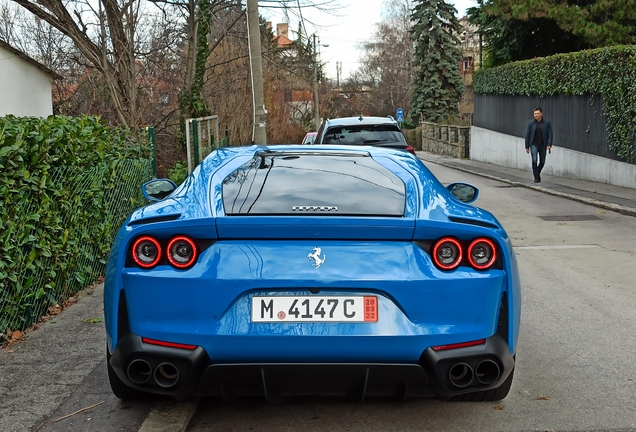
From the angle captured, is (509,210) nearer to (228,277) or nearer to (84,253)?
(84,253)

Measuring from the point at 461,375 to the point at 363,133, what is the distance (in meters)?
11.4

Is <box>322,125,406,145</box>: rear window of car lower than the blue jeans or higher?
higher

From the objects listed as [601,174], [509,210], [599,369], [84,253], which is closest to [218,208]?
[599,369]

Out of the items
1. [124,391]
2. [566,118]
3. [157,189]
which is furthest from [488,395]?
[566,118]

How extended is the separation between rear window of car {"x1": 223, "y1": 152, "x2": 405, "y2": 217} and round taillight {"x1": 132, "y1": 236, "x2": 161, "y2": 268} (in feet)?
1.24

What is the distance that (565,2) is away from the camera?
25.8 m

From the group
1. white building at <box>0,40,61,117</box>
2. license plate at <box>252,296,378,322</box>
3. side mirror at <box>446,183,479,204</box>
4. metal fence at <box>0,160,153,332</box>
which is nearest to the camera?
license plate at <box>252,296,378,322</box>

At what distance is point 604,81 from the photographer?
20422 mm

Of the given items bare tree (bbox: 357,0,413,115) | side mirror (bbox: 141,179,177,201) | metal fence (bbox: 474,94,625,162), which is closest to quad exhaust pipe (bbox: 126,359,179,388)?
side mirror (bbox: 141,179,177,201)

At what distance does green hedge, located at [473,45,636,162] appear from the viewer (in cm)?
1880

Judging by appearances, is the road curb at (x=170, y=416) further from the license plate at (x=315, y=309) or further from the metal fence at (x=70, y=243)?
the metal fence at (x=70, y=243)

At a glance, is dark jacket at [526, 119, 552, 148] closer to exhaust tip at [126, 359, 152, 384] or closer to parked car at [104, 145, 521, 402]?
parked car at [104, 145, 521, 402]

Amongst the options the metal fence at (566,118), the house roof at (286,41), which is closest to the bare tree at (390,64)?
the house roof at (286,41)

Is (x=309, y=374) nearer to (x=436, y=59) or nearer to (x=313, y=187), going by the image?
(x=313, y=187)
